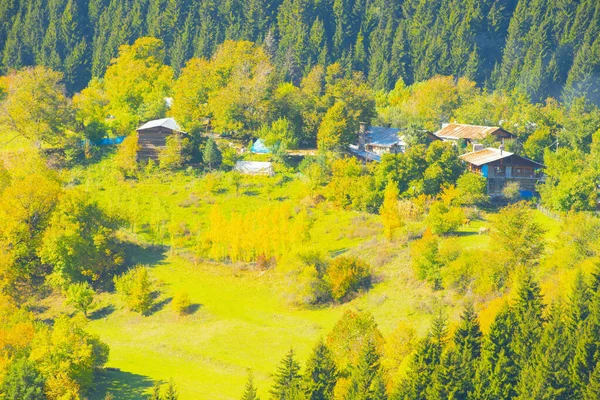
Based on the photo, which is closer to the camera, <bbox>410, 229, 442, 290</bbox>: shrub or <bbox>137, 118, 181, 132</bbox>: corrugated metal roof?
<bbox>410, 229, 442, 290</bbox>: shrub

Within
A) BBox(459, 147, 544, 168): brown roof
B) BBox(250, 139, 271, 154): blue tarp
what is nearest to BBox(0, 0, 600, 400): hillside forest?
BBox(250, 139, 271, 154): blue tarp

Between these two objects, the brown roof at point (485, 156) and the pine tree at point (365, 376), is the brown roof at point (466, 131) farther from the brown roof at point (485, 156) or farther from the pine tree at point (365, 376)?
the pine tree at point (365, 376)

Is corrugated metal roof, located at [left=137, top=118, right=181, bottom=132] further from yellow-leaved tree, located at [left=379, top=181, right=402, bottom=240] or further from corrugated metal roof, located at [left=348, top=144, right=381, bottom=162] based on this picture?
yellow-leaved tree, located at [left=379, top=181, right=402, bottom=240]

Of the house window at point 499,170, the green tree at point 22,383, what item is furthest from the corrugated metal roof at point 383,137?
the green tree at point 22,383

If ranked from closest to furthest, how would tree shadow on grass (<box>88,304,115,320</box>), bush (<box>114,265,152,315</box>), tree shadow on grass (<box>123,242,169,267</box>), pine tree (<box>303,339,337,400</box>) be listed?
pine tree (<box>303,339,337,400</box>) < bush (<box>114,265,152,315</box>) < tree shadow on grass (<box>88,304,115,320</box>) < tree shadow on grass (<box>123,242,169,267</box>)

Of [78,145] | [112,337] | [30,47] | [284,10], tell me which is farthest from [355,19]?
[112,337]

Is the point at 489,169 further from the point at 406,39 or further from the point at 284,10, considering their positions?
the point at 284,10
